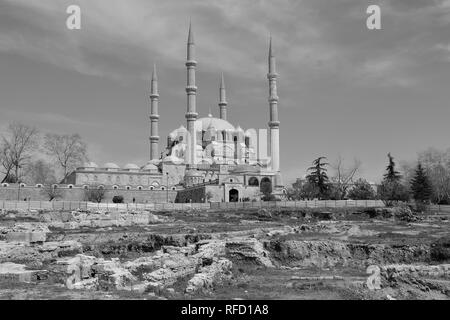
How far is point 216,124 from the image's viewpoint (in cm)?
8369

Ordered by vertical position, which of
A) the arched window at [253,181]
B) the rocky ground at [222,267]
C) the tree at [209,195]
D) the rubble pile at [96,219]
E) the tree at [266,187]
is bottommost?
the rocky ground at [222,267]

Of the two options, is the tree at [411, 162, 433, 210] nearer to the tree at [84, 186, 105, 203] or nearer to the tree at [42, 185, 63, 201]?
the tree at [84, 186, 105, 203]

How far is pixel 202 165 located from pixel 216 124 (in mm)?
13586

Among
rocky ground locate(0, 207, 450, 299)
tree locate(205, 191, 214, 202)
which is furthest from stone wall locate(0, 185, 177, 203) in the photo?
rocky ground locate(0, 207, 450, 299)

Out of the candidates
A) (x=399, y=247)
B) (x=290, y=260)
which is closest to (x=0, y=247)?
(x=290, y=260)

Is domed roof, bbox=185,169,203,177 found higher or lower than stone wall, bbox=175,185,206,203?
higher

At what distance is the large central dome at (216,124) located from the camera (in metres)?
82.9

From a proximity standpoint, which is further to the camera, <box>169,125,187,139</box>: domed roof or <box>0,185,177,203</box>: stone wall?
<box>169,125,187,139</box>: domed roof

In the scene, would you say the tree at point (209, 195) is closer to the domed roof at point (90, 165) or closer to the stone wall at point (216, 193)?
the stone wall at point (216, 193)

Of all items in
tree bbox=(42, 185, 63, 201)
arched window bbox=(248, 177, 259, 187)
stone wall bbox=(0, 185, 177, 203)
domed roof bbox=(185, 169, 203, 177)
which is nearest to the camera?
stone wall bbox=(0, 185, 177, 203)

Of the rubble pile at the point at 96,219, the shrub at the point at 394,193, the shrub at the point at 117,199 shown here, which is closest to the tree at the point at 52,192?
the shrub at the point at 117,199

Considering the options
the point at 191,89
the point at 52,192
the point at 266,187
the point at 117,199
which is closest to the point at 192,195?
the point at 117,199

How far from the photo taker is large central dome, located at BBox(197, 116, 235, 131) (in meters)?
82.9
